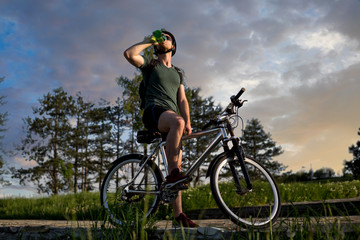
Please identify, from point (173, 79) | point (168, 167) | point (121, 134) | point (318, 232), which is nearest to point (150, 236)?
point (168, 167)

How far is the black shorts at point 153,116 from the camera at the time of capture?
13.4 ft

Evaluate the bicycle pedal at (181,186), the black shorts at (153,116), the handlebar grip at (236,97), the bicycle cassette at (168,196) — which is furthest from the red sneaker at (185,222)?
the handlebar grip at (236,97)

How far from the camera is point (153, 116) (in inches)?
162

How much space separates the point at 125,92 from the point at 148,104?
13.6 metres

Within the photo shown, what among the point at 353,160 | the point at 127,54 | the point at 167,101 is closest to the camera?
the point at 127,54

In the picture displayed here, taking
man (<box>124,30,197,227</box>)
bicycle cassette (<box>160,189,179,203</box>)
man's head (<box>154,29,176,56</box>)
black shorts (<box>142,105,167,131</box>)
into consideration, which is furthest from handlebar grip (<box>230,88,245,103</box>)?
bicycle cassette (<box>160,189,179,203</box>)

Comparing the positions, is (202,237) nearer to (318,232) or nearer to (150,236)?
(150,236)

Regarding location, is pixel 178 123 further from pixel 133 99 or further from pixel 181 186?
pixel 133 99

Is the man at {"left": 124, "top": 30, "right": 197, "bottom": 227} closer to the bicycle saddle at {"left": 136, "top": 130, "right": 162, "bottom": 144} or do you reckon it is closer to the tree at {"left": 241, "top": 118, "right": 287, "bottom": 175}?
the bicycle saddle at {"left": 136, "top": 130, "right": 162, "bottom": 144}

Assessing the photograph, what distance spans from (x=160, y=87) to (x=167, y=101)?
0.21 meters

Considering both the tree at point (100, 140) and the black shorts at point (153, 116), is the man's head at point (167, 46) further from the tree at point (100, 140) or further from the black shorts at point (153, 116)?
the tree at point (100, 140)

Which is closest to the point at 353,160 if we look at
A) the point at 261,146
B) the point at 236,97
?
the point at 261,146

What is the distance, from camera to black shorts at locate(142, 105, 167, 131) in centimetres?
407

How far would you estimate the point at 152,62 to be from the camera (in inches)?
170
